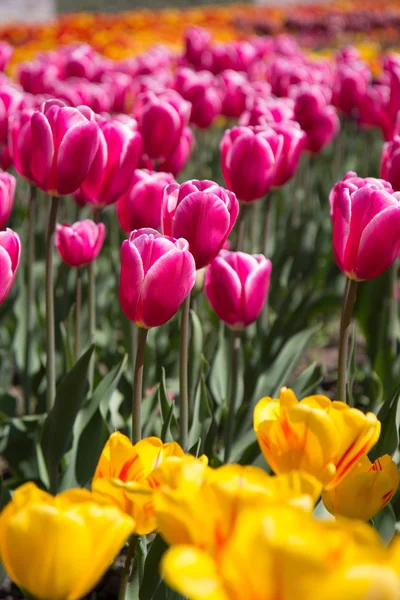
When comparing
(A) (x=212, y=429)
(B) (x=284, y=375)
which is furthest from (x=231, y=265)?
(B) (x=284, y=375)

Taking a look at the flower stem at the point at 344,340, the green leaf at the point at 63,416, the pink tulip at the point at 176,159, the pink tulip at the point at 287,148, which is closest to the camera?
the flower stem at the point at 344,340

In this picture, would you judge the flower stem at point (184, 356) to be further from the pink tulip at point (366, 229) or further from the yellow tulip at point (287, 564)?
the yellow tulip at point (287, 564)

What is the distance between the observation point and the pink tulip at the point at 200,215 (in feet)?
3.96

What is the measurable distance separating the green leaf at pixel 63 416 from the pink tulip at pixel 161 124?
64 centimetres

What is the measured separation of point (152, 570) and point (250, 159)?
89 centimetres

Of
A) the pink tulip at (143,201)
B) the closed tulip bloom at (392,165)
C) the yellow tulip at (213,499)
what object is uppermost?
the yellow tulip at (213,499)

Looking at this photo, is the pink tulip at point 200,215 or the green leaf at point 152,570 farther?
the pink tulip at point 200,215

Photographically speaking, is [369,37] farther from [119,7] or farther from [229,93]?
[119,7]

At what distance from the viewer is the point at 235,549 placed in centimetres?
52

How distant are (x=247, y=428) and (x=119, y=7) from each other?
70.7 feet

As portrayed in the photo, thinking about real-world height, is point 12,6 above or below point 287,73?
below

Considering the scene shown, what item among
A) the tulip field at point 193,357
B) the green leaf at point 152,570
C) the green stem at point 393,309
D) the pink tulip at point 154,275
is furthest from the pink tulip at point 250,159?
the green leaf at point 152,570

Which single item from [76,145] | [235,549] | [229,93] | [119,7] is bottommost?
[119,7]

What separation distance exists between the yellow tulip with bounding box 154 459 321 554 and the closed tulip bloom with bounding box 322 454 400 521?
0.25 m
